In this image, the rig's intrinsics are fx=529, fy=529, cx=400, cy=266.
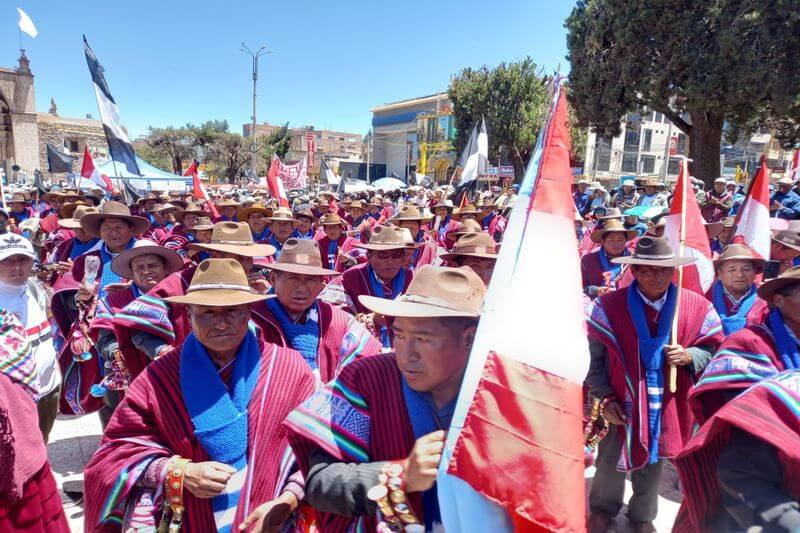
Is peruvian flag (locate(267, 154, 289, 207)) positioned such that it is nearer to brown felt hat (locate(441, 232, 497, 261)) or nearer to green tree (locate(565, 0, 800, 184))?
brown felt hat (locate(441, 232, 497, 261))

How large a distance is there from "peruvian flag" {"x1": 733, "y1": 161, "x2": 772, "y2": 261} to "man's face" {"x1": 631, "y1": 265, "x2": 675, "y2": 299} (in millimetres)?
1752

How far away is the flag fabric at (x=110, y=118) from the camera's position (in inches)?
337

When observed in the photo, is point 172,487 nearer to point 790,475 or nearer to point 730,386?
point 790,475

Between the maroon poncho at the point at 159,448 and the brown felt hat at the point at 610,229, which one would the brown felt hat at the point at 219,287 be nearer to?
the maroon poncho at the point at 159,448

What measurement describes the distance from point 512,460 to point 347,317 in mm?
2098

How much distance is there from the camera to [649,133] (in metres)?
52.4

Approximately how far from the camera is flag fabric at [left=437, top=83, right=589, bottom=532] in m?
1.48

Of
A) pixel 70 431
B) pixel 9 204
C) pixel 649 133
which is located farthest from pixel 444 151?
pixel 70 431

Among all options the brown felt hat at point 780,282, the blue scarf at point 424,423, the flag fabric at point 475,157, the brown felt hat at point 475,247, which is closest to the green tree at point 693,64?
the flag fabric at point 475,157

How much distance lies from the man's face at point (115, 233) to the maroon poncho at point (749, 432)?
194 inches

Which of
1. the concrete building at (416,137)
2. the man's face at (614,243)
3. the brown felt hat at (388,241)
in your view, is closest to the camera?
the brown felt hat at (388,241)

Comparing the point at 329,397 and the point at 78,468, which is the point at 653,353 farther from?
the point at 78,468

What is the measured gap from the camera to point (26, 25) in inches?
875

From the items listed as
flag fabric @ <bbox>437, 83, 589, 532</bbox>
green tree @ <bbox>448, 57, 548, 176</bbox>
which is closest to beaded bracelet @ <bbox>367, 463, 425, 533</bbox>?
flag fabric @ <bbox>437, 83, 589, 532</bbox>
